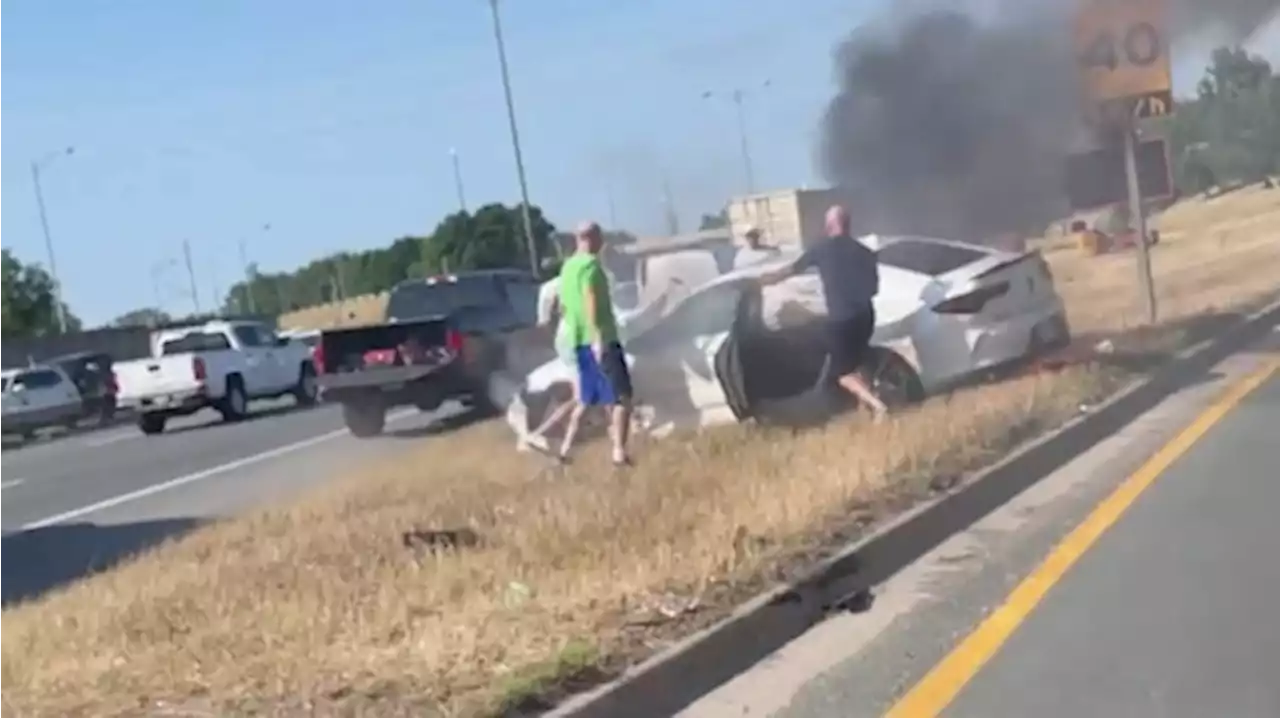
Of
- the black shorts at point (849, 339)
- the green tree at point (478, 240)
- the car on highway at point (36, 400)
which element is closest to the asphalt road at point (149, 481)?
the black shorts at point (849, 339)

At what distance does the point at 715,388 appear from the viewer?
17.0 m

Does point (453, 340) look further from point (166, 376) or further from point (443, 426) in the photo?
point (166, 376)

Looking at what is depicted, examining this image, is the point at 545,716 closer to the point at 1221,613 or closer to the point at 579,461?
the point at 1221,613

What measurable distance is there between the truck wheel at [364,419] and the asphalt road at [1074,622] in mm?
12918

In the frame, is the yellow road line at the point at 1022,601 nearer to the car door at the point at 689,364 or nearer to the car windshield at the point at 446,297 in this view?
the car door at the point at 689,364

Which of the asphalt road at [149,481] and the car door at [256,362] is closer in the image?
the asphalt road at [149,481]

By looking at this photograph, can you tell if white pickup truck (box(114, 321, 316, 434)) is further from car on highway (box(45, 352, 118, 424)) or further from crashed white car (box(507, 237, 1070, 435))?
crashed white car (box(507, 237, 1070, 435))

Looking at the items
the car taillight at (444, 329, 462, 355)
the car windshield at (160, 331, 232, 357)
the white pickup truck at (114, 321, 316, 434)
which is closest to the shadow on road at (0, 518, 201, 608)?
the car taillight at (444, 329, 462, 355)

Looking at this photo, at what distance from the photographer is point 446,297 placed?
90.4 ft

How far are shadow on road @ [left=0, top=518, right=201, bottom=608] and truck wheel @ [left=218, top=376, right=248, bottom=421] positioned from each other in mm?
16272

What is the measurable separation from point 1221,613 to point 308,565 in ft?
16.3

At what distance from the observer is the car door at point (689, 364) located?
17.0 metres

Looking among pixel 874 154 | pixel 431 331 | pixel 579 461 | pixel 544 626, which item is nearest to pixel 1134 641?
pixel 544 626

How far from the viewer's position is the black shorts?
16609 millimetres
